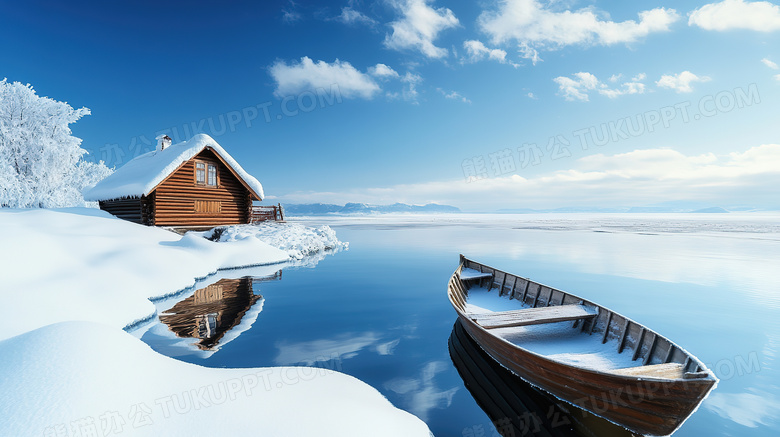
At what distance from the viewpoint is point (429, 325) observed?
985 centimetres

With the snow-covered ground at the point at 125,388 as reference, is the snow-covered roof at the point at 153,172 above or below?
above

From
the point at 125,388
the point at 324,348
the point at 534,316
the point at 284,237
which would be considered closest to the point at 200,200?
the point at 284,237

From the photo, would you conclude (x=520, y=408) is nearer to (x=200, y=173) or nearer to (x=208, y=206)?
(x=208, y=206)

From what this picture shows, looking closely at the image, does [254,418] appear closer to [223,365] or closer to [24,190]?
[223,365]

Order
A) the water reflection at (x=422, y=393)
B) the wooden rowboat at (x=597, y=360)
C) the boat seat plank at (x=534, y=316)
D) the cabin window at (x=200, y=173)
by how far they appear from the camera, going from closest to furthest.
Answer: the wooden rowboat at (x=597, y=360), the water reflection at (x=422, y=393), the boat seat plank at (x=534, y=316), the cabin window at (x=200, y=173)

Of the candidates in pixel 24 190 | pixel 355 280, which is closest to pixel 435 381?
pixel 355 280

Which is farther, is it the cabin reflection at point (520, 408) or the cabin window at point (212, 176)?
the cabin window at point (212, 176)

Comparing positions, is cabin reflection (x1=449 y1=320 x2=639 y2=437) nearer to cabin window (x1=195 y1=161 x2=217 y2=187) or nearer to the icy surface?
the icy surface

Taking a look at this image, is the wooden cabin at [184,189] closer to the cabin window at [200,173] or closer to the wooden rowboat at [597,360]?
the cabin window at [200,173]

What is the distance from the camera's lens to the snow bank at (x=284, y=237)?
20.6 meters

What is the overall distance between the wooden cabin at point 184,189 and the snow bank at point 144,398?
16710 mm

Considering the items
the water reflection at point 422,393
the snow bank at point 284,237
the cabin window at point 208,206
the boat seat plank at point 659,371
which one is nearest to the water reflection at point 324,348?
the water reflection at point 422,393

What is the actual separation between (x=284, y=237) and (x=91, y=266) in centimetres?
1276

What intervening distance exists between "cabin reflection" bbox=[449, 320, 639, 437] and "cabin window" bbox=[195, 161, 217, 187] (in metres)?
20.6
